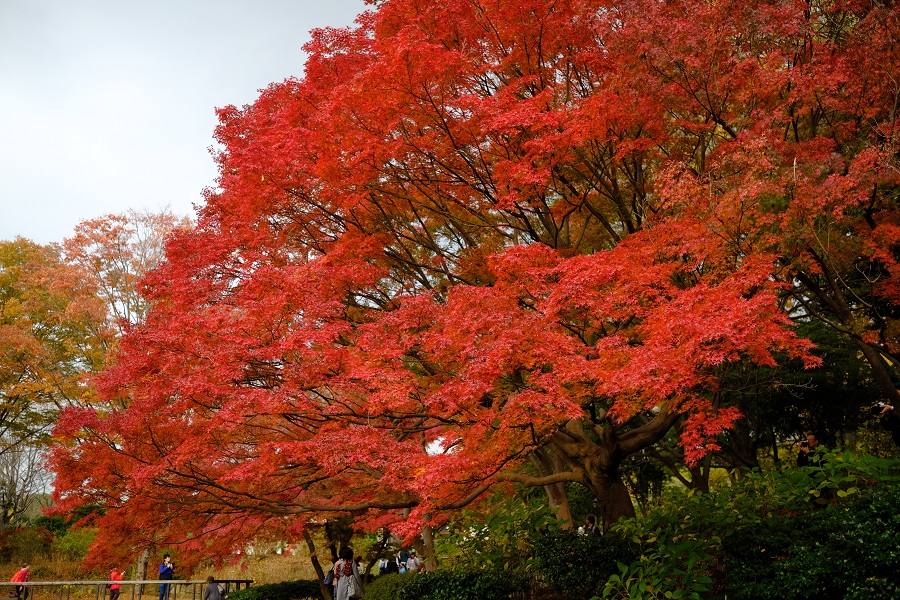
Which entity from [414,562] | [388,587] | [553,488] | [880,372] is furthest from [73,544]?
[880,372]

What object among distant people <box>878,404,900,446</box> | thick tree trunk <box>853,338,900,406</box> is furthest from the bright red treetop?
distant people <box>878,404,900,446</box>

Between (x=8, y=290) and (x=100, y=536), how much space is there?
55.3 feet

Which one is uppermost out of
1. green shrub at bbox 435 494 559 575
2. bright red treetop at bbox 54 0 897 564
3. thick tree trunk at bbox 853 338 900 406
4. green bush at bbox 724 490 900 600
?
bright red treetop at bbox 54 0 897 564

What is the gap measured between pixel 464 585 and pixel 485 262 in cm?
462

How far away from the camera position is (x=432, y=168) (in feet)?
Answer: 31.4

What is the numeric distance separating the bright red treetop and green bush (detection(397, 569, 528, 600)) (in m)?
0.92

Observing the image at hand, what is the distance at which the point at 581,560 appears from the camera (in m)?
8.45

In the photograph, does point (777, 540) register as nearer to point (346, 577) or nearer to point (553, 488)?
point (553, 488)

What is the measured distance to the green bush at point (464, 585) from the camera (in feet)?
28.6

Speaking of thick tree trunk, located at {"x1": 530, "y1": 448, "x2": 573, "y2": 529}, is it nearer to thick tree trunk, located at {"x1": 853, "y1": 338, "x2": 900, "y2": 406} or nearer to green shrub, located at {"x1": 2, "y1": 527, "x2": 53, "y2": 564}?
thick tree trunk, located at {"x1": 853, "y1": 338, "x2": 900, "y2": 406}

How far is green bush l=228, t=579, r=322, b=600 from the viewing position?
14.0 meters

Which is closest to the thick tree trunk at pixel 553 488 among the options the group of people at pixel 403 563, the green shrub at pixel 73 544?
the group of people at pixel 403 563

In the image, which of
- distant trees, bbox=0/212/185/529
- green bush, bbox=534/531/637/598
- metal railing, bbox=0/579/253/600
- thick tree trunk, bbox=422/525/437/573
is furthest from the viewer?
distant trees, bbox=0/212/185/529

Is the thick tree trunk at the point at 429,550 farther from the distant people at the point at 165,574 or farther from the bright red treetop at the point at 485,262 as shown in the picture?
the distant people at the point at 165,574
